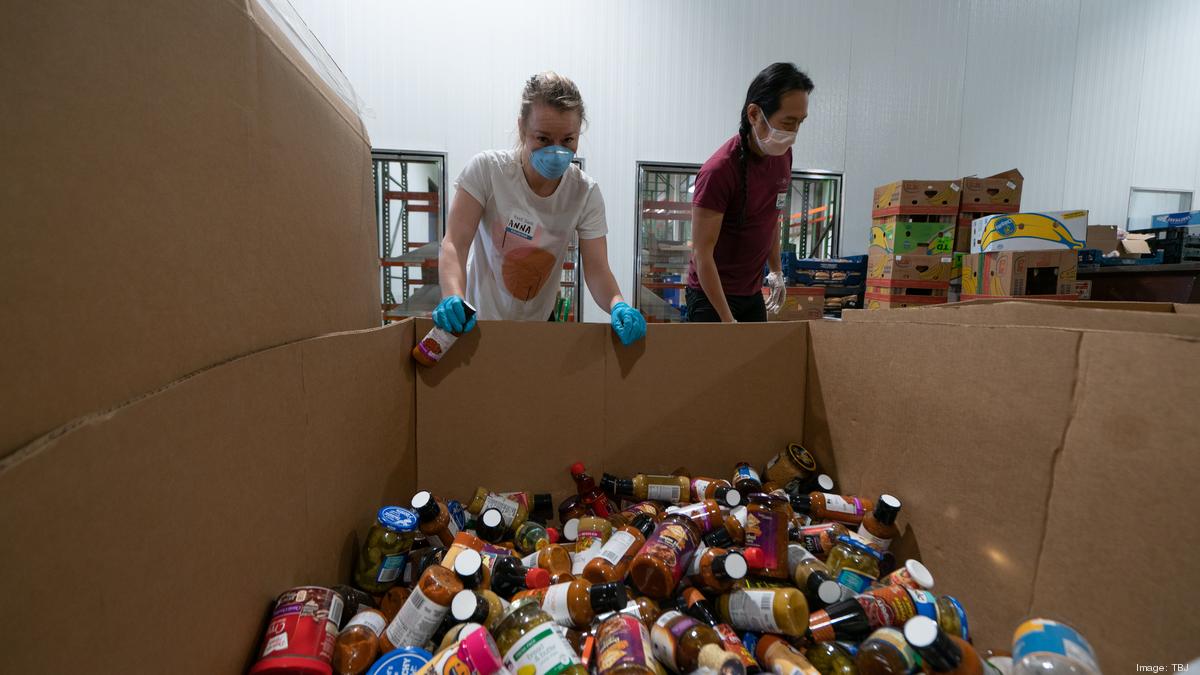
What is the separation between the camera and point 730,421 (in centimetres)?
147

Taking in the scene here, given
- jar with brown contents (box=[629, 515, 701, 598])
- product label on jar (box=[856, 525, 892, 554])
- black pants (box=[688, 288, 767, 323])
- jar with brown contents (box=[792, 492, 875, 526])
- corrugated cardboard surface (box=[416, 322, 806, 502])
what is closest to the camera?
jar with brown contents (box=[629, 515, 701, 598])

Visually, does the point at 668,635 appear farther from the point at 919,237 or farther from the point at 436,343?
the point at 919,237

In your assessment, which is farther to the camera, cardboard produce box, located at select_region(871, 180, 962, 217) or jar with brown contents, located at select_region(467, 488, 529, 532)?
cardboard produce box, located at select_region(871, 180, 962, 217)

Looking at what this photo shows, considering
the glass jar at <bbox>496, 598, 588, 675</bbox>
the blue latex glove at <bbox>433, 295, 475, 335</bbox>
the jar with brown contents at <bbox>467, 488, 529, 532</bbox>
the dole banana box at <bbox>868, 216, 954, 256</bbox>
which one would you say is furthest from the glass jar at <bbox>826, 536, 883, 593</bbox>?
the dole banana box at <bbox>868, 216, 954, 256</bbox>

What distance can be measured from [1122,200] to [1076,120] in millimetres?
934

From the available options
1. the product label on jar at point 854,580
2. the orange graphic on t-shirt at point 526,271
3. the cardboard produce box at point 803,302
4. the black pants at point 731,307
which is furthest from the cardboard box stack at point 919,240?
the product label on jar at point 854,580

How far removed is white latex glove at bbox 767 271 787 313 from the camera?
2615mm

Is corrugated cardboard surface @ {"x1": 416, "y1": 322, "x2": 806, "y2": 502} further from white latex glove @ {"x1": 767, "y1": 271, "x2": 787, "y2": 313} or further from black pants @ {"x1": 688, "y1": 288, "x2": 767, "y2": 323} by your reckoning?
white latex glove @ {"x1": 767, "y1": 271, "x2": 787, "y2": 313}

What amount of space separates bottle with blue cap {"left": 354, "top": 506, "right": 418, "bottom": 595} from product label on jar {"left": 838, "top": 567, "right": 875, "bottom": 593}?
0.84 meters

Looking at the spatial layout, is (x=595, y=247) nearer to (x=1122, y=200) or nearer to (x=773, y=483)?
(x=773, y=483)

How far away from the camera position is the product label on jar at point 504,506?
1.24m

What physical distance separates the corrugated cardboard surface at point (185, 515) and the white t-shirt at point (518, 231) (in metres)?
0.80

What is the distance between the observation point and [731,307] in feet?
7.01

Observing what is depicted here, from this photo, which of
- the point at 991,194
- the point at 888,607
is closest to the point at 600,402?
the point at 888,607
